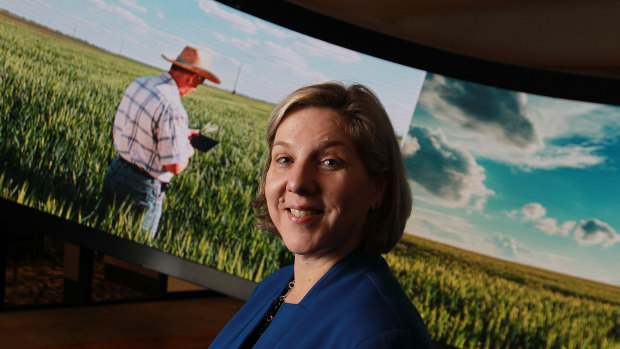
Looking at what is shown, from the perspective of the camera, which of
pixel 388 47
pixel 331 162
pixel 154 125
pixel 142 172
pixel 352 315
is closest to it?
pixel 352 315

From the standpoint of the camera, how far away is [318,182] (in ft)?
3.06

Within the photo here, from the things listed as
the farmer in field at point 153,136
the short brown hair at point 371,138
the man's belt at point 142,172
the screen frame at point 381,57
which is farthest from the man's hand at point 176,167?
the short brown hair at point 371,138

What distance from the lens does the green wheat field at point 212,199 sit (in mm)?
2922

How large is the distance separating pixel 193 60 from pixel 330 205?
2464mm

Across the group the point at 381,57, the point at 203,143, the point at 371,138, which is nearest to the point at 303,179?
the point at 371,138

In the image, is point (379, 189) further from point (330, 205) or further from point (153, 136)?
point (153, 136)

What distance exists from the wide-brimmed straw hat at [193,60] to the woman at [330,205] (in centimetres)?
228

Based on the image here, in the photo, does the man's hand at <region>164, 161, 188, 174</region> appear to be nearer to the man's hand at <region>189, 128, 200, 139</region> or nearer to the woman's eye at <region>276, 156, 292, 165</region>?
the man's hand at <region>189, 128, 200, 139</region>

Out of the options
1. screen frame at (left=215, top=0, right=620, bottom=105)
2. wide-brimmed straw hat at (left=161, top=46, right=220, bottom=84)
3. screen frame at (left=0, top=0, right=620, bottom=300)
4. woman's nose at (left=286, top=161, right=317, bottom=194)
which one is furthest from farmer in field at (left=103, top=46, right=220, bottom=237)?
woman's nose at (left=286, top=161, right=317, bottom=194)

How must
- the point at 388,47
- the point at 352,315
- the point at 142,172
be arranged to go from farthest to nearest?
the point at 142,172
the point at 388,47
the point at 352,315

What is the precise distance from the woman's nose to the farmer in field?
2.43 m

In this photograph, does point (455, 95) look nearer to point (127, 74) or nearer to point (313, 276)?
point (127, 74)

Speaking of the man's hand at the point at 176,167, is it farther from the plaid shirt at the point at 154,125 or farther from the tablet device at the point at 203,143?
the tablet device at the point at 203,143

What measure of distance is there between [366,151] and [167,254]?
8.96 feet
